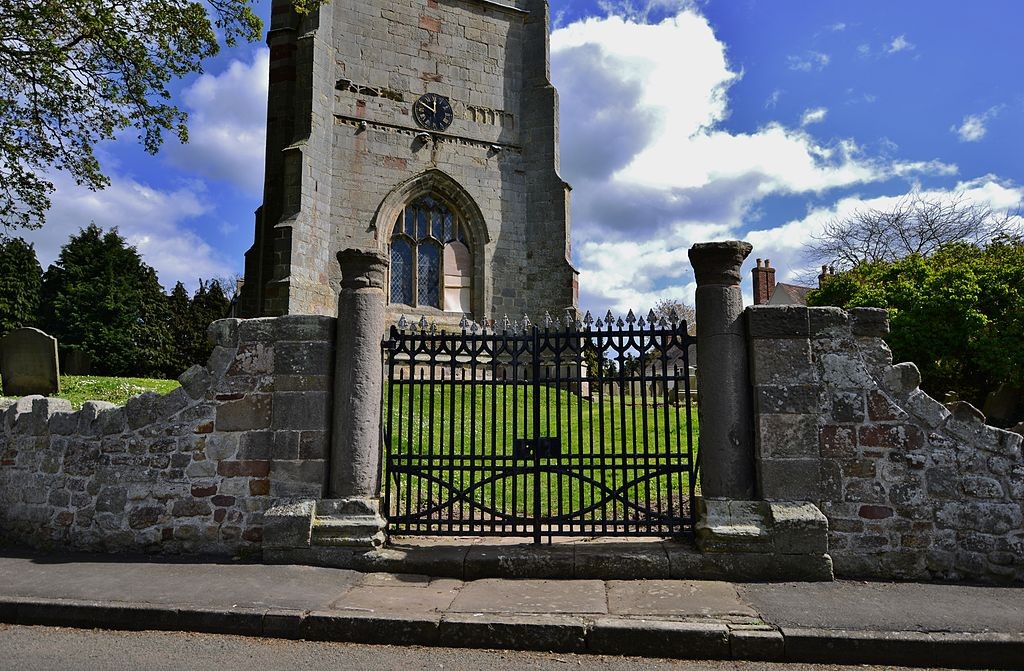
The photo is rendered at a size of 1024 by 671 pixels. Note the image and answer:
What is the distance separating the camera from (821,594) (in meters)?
5.04

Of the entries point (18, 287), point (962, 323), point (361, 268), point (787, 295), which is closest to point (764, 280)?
point (787, 295)

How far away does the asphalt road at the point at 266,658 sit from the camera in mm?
4031

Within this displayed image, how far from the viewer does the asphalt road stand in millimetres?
4031

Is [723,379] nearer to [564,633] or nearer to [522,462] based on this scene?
[564,633]

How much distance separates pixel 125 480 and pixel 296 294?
890cm

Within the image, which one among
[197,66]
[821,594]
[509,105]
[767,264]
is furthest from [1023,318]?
[767,264]

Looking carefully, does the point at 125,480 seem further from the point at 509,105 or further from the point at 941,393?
the point at 941,393

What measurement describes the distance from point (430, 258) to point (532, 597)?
1370 centimetres

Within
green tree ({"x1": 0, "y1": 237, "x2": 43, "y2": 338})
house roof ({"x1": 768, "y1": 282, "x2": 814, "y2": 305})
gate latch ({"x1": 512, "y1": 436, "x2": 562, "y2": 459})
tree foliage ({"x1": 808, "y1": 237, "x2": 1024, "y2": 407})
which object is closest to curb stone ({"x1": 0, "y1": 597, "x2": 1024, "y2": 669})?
gate latch ({"x1": 512, "y1": 436, "x2": 562, "y2": 459})

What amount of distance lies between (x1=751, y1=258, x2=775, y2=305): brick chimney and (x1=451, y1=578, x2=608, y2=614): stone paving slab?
3075cm

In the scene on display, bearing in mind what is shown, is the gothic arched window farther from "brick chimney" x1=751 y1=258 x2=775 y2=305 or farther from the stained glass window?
Answer: "brick chimney" x1=751 y1=258 x2=775 y2=305

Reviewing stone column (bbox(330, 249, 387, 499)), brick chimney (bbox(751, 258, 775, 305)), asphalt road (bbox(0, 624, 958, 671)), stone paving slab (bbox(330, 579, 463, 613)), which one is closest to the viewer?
asphalt road (bbox(0, 624, 958, 671))

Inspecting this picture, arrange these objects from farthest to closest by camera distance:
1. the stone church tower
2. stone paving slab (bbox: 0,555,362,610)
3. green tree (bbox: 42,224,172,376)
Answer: green tree (bbox: 42,224,172,376) < the stone church tower < stone paving slab (bbox: 0,555,362,610)

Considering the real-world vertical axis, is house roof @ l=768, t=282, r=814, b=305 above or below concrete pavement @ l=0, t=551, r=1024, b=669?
above
